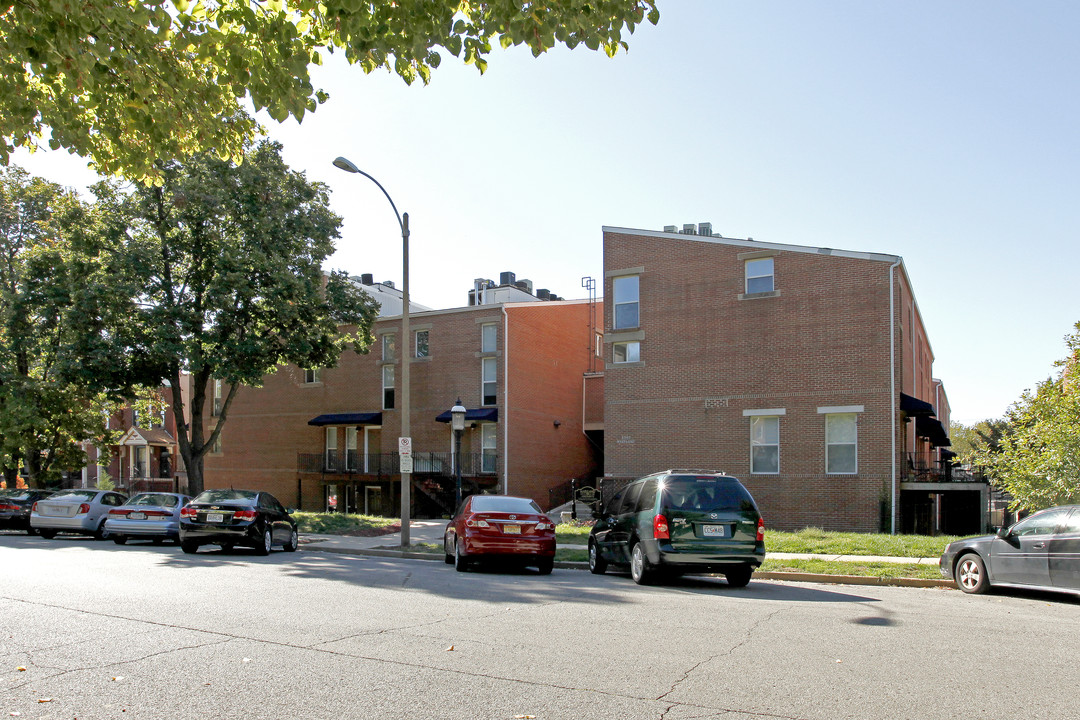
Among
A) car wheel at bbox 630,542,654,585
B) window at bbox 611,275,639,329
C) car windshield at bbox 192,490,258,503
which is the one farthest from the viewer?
window at bbox 611,275,639,329

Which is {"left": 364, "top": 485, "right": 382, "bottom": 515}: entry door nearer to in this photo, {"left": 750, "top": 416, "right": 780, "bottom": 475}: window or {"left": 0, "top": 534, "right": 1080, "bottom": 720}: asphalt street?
{"left": 750, "top": 416, "right": 780, "bottom": 475}: window

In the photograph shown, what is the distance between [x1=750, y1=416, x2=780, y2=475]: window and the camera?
88.2ft

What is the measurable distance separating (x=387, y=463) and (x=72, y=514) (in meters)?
14.9

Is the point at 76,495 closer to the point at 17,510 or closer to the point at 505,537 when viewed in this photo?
the point at 17,510

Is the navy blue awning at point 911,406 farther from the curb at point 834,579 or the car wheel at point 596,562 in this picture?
the car wheel at point 596,562

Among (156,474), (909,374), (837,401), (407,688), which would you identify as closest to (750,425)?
(837,401)

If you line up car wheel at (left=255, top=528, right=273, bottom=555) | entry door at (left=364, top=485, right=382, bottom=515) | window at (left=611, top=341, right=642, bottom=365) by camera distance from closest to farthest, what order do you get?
car wheel at (left=255, top=528, right=273, bottom=555) < window at (left=611, top=341, right=642, bottom=365) < entry door at (left=364, top=485, right=382, bottom=515)

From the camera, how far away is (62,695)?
5.93 meters

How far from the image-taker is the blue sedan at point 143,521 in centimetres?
2138

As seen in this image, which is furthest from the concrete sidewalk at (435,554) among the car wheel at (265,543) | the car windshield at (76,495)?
the car windshield at (76,495)

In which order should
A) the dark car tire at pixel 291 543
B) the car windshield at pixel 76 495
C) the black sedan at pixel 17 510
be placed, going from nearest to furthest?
the dark car tire at pixel 291 543
the car windshield at pixel 76 495
the black sedan at pixel 17 510

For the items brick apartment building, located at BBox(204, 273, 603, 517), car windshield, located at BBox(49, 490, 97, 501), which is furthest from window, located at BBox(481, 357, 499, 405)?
car windshield, located at BBox(49, 490, 97, 501)

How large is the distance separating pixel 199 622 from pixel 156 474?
45613 millimetres

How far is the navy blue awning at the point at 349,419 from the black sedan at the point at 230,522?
18.1 meters
